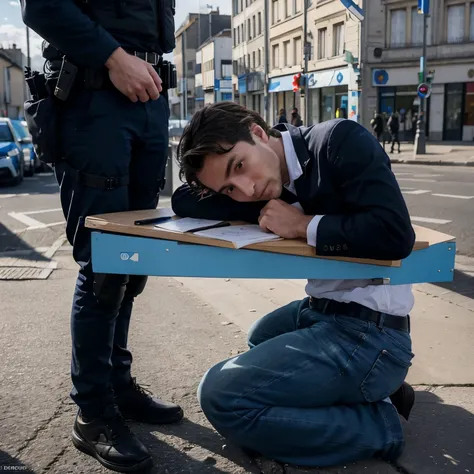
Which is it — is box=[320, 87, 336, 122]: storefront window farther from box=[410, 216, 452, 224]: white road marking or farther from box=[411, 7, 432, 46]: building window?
box=[410, 216, 452, 224]: white road marking

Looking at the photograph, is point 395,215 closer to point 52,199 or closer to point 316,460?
point 316,460

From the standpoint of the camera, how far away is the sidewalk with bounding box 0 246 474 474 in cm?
216

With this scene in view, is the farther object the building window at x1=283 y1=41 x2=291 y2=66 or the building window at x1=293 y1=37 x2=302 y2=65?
the building window at x1=283 y1=41 x2=291 y2=66

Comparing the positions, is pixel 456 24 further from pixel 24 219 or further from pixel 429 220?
pixel 24 219

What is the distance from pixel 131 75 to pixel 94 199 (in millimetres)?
457

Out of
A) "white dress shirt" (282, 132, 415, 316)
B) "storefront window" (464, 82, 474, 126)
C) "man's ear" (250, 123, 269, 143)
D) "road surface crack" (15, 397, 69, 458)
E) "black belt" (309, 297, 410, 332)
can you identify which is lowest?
"road surface crack" (15, 397, 69, 458)

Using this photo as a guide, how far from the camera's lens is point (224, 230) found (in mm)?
2129

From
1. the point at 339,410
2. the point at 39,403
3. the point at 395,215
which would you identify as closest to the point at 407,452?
the point at 339,410

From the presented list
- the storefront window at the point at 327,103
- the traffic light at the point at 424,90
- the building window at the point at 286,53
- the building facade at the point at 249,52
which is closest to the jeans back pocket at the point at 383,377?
the traffic light at the point at 424,90

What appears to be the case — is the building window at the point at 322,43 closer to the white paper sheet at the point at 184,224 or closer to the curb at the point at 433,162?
the curb at the point at 433,162

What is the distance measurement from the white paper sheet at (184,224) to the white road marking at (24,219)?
6244mm

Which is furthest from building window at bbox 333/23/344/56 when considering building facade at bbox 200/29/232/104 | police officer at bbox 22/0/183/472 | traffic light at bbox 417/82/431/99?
police officer at bbox 22/0/183/472

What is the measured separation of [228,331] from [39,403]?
4.19 ft

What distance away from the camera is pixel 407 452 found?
220 cm
